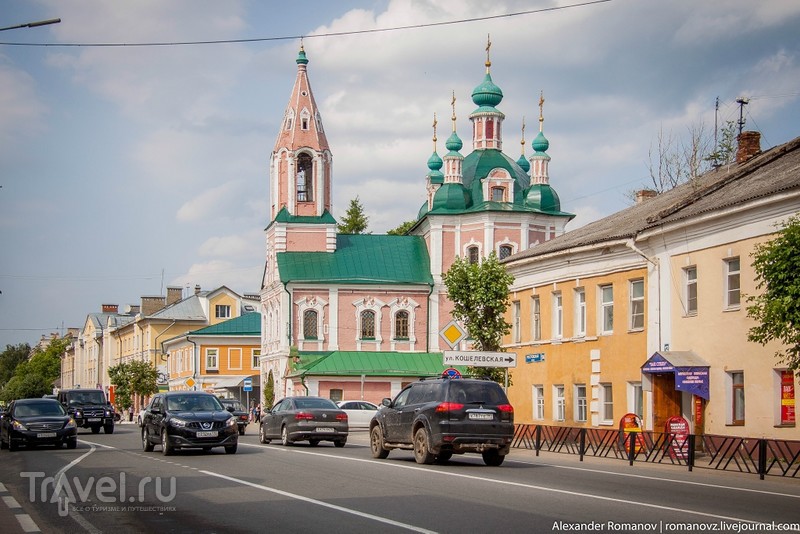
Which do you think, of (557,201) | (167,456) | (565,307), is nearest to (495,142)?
(557,201)

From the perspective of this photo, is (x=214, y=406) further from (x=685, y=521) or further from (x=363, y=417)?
(x=363, y=417)

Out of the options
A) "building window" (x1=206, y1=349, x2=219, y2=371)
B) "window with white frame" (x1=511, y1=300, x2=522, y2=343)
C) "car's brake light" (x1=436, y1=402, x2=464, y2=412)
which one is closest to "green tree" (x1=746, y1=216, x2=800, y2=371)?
"car's brake light" (x1=436, y1=402, x2=464, y2=412)

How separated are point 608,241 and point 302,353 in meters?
38.9

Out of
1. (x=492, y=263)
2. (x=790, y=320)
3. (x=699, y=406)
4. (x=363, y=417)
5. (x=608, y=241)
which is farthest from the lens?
(x=363, y=417)

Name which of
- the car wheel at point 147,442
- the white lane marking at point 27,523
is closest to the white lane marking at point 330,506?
the white lane marking at point 27,523

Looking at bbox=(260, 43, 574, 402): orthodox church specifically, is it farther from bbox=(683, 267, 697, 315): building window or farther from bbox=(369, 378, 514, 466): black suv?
bbox=(369, 378, 514, 466): black suv

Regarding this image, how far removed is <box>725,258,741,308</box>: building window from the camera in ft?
95.3

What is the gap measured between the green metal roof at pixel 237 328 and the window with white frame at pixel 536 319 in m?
51.3

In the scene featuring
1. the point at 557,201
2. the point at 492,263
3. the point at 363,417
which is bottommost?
the point at 363,417

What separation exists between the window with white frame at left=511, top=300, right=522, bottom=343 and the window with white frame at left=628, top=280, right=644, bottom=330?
852 cm

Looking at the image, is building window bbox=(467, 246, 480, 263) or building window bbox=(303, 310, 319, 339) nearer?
building window bbox=(303, 310, 319, 339)

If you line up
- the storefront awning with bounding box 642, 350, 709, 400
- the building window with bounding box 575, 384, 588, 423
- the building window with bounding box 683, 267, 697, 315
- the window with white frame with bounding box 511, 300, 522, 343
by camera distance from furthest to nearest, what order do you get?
the window with white frame with bounding box 511, 300, 522, 343
the building window with bounding box 575, 384, 588, 423
the building window with bounding box 683, 267, 697, 315
the storefront awning with bounding box 642, 350, 709, 400

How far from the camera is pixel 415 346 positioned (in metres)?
73.1

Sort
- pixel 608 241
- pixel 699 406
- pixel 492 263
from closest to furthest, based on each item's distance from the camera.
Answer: pixel 699 406 < pixel 608 241 < pixel 492 263
